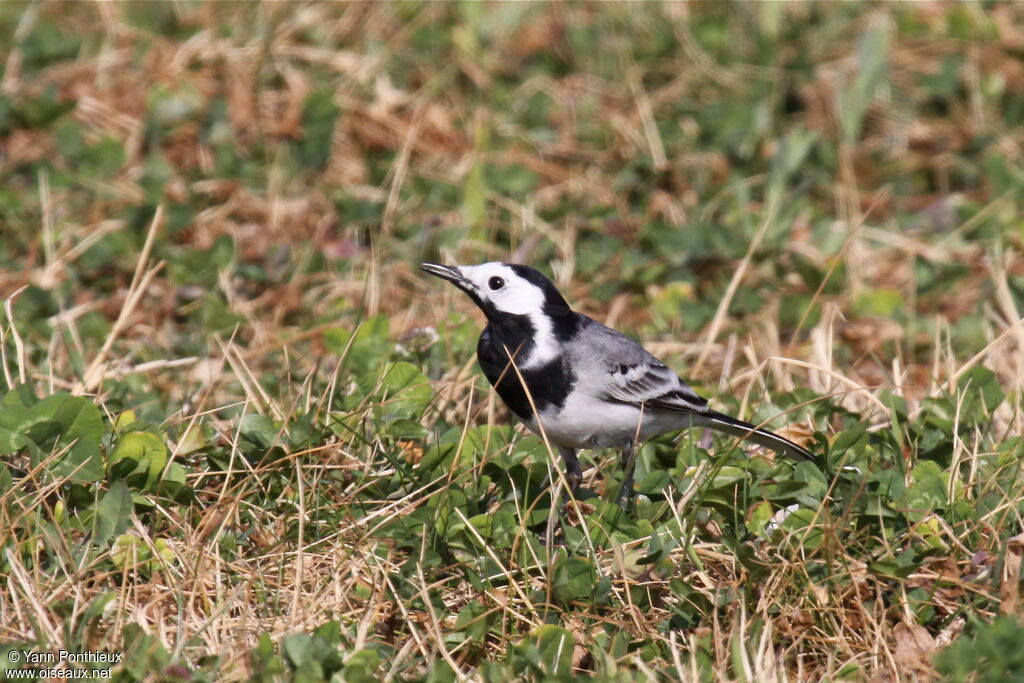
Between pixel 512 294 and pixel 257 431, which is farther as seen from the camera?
pixel 512 294

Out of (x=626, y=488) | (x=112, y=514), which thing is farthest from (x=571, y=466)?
(x=112, y=514)

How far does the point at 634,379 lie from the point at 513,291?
601mm

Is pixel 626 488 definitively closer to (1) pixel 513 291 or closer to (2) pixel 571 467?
(2) pixel 571 467

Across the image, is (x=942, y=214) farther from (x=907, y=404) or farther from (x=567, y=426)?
(x=567, y=426)

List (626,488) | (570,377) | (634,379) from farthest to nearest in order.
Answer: (634,379), (570,377), (626,488)

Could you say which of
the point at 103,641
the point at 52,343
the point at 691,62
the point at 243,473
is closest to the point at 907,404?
the point at 243,473

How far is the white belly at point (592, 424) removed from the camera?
15.7 feet

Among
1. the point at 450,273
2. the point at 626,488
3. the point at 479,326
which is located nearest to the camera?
the point at 626,488

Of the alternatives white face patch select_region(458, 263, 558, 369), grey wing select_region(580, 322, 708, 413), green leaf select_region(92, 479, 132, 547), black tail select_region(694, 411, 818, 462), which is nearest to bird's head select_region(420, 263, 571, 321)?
white face patch select_region(458, 263, 558, 369)

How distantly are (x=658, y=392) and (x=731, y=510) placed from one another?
846 millimetres

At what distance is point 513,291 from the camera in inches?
201

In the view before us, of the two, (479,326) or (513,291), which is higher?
(513,291)

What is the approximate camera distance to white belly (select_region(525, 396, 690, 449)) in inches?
189

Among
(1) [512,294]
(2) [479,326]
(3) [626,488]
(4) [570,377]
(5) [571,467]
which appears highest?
(1) [512,294]
